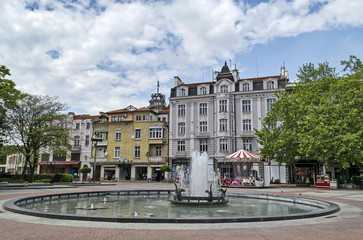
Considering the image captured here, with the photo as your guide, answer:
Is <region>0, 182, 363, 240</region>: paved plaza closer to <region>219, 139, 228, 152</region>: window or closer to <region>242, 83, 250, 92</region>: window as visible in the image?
<region>219, 139, 228, 152</region>: window

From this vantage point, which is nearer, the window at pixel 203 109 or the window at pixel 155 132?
the window at pixel 203 109

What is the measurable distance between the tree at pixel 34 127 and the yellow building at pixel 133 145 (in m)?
13.4

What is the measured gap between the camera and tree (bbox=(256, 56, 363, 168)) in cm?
2792

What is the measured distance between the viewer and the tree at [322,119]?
27.9m

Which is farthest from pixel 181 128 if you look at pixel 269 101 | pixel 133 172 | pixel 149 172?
pixel 269 101

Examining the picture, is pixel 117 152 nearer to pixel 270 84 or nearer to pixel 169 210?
pixel 270 84

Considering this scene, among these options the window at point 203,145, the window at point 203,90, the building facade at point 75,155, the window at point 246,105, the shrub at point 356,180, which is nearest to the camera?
the shrub at point 356,180

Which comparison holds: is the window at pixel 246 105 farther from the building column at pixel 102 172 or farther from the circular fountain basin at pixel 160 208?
the building column at pixel 102 172

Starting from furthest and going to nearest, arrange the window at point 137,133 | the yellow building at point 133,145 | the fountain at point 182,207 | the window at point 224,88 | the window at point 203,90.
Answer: the window at point 137,133, the yellow building at point 133,145, the window at point 203,90, the window at point 224,88, the fountain at point 182,207

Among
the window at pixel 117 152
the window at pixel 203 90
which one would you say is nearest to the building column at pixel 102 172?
the window at pixel 117 152

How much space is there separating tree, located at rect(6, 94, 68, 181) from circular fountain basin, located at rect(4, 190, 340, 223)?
62.6 feet

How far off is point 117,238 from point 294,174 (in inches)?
1642

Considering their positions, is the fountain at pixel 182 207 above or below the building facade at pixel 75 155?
below

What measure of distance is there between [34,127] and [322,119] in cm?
3416
